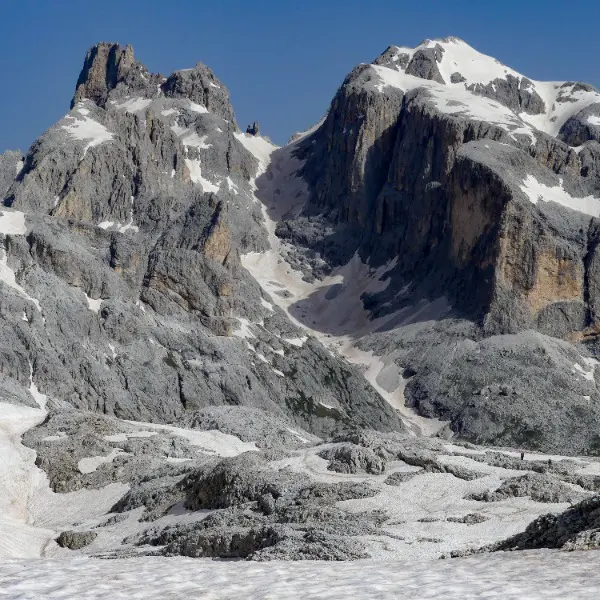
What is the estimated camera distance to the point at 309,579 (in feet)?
53.1

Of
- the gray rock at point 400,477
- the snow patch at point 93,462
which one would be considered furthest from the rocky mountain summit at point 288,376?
the snow patch at point 93,462

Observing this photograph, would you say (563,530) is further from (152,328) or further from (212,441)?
(152,328)

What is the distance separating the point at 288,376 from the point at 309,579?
132950mm

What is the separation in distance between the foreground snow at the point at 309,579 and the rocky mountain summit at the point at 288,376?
4164mm

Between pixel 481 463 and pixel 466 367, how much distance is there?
112991 millimetres

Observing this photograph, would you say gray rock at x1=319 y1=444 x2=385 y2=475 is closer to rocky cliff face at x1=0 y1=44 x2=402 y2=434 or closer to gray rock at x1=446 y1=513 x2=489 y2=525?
gray rock at x1=446 y1=513 x2=489 y2=525

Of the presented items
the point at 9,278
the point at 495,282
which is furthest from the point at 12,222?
the point at 495,282

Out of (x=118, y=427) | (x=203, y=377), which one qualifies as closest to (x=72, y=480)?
(x=118, y=427)

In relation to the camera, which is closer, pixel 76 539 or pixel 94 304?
pixel 76 539

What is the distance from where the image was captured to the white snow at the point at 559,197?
187m

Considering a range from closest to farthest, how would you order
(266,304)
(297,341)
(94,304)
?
(94,304)
(297,341)
(266,304)

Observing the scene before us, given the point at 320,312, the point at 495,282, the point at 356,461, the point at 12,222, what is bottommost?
the point at 356,461

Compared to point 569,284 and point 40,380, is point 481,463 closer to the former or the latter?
point 40,380

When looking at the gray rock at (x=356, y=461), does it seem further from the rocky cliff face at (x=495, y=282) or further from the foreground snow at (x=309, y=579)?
the rocky cliff face at (x=495, y=282)
